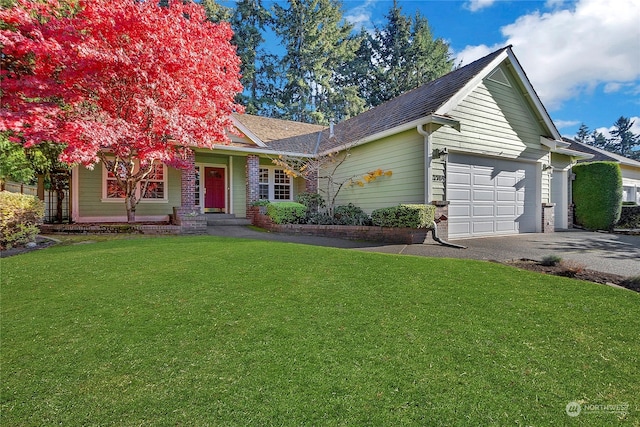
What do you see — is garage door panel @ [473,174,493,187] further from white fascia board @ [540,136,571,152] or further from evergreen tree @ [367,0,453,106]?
evergreen tree @ [367,0,453,106]

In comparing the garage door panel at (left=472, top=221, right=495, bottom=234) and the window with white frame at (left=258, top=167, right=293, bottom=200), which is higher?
the window with white frame at (left=258, top=167, right=293, bottom=200)

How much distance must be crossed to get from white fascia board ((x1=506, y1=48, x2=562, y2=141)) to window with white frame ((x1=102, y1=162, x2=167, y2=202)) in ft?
44.1

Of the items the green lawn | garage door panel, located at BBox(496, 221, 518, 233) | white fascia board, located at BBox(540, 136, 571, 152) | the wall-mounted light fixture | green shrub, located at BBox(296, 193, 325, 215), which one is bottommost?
the green lawn

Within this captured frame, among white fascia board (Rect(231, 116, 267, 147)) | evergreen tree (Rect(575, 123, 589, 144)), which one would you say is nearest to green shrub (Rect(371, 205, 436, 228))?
white fascia board (Rect(231, 116, 267, 147))

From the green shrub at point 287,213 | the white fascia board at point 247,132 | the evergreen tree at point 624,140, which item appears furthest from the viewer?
the evergreen tree at point 624,140

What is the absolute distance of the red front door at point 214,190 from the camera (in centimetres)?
1462

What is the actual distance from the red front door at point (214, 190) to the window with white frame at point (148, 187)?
1.83m

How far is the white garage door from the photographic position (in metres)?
9.50

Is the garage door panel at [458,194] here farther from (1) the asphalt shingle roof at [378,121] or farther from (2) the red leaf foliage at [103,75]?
(2) the red leaf foliage at [103,75]

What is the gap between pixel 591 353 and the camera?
8.29 ft

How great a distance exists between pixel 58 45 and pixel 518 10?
14.7m

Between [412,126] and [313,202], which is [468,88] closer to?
[412,126]

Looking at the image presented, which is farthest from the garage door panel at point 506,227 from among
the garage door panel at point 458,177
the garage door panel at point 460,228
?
the garage door panel at point 458,177

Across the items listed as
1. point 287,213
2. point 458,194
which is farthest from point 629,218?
point 287,213
